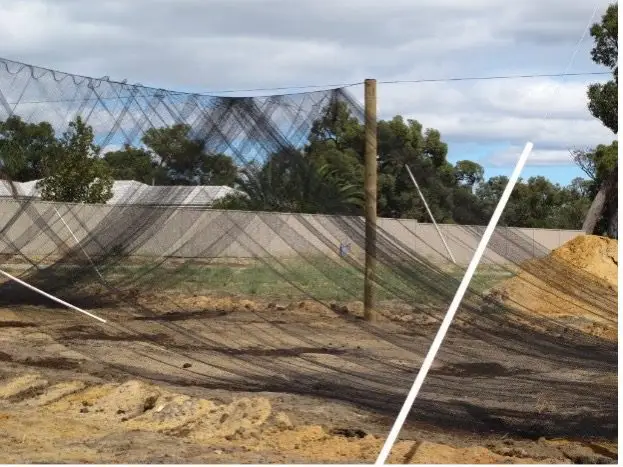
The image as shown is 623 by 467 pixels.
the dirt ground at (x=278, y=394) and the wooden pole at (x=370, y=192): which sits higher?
the wooden pole at (x=370, y=192)

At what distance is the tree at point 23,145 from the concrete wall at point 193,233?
22.2 inches

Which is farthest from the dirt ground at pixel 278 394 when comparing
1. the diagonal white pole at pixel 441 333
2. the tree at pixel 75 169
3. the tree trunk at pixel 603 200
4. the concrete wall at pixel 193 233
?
the tree trunk at pixel 603 200

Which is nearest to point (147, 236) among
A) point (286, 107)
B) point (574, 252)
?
point (286, 107)

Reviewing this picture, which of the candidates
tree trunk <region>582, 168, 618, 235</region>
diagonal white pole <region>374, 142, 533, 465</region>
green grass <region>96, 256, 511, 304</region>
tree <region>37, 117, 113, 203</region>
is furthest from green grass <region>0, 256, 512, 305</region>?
tree trunk <region>582, 168, 618, 235</region>

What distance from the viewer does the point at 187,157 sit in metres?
12.1

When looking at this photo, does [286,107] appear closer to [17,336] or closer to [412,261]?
[412,261]

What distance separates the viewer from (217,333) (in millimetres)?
11445

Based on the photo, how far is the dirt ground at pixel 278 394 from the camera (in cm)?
648

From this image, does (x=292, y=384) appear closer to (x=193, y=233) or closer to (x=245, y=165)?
(x=245, y=165)

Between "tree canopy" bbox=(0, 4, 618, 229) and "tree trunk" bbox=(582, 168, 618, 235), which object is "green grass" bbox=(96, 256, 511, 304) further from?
"tree trunk" bbox=(582, 168, 618, 235)

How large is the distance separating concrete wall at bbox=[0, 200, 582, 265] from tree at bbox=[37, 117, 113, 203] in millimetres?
236

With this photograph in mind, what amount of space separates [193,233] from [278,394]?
5.42m

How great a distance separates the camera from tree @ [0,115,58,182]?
37.8 ft

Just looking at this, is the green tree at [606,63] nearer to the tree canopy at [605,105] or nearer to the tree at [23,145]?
the tree canopy at [605,105]
